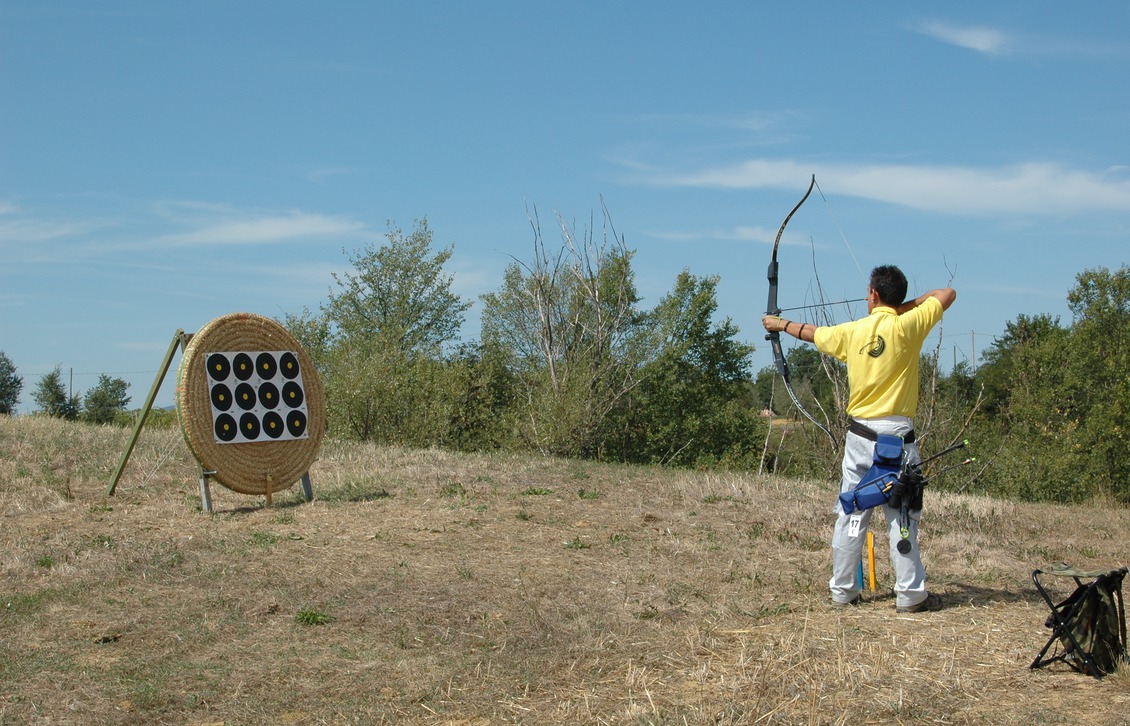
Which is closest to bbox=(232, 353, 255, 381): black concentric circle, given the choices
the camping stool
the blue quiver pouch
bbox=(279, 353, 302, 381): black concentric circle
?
bbox=(279, 353, 302, 381): black concentric circle

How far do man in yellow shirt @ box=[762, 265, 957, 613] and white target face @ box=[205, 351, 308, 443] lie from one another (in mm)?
6506

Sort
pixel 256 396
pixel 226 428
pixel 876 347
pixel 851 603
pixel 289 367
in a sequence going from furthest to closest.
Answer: pixel 289 367, pixel 256 396, pixel 226 428, pixel 851 603, pixel 876 347

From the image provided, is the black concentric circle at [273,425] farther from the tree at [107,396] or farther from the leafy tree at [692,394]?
the tree at [107,396]

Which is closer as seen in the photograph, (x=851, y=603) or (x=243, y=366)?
(x=851, y=603)

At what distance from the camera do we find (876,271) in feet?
23.1

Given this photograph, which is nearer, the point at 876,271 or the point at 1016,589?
the point at 876,271

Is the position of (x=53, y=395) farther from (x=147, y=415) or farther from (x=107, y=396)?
(x=147, y=415)

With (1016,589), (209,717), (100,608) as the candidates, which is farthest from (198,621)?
(1016,589)

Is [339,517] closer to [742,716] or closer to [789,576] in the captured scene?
[789,576]

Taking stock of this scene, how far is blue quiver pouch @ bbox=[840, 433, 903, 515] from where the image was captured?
261 inches

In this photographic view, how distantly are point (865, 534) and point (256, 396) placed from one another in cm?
695

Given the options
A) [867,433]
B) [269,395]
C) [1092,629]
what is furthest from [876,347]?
[269,395]

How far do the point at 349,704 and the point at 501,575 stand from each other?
274 centimetres

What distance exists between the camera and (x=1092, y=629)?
5496 mm
